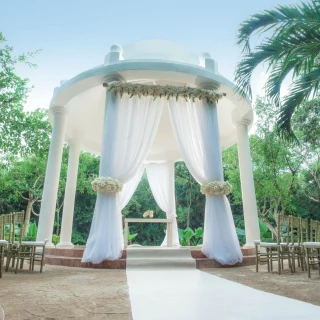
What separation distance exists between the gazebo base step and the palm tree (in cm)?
294

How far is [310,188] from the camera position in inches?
711

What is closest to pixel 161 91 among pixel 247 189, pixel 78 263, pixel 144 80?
pixel 144 80

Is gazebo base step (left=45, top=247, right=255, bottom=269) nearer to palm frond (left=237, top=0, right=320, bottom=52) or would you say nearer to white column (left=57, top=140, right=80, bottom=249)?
white column (left=57, top=140, right=80, bottom=249)

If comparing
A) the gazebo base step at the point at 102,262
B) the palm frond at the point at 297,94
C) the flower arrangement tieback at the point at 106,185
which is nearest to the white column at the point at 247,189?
the gazebo base step at the point at 102,262

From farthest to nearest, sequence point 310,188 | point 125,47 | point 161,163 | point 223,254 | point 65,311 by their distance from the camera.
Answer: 1. point 310,188
2. point 161,163
3. point 125,47
4. point 223,254
5. point 65,311

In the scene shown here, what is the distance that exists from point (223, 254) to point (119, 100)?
3.91 m

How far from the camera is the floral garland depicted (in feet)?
22.5

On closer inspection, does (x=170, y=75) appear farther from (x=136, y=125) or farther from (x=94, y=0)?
(x=94, y=0)

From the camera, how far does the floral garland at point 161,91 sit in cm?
685

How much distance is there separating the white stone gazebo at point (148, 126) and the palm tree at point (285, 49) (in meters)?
1.63

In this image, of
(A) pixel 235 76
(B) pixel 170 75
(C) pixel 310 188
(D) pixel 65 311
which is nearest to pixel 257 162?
(C) pixel 310 188

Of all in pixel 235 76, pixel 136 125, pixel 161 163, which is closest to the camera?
pixel 235 76

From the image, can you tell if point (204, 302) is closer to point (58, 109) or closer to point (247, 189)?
point (247, 189)

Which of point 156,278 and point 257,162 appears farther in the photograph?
point 257,162
